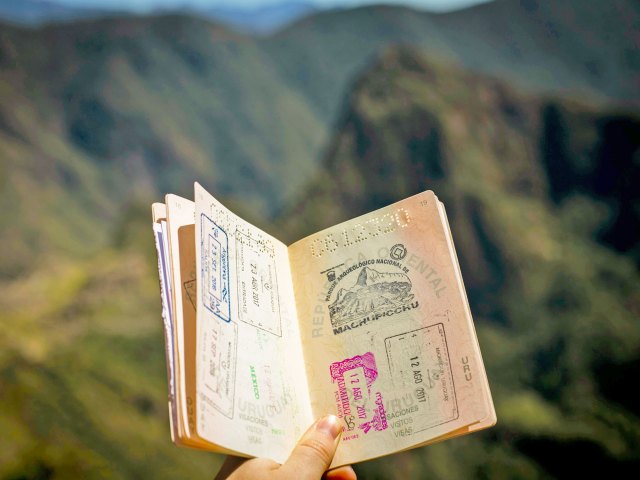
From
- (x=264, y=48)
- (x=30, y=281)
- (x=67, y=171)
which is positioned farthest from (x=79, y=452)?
(x=264, y=48)

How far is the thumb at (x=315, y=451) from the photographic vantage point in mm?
648

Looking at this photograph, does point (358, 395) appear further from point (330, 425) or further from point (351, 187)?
point (351, 187)

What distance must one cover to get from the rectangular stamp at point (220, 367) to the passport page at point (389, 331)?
14 cm

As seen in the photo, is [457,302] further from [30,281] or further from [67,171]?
[67,171]

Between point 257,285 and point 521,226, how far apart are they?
397 cm

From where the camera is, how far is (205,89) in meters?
9.39

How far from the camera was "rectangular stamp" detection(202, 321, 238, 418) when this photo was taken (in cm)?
62

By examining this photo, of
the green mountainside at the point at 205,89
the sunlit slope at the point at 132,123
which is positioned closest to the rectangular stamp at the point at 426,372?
the green mountainside at the point at 205,89

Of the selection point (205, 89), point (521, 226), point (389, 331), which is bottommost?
point (389, 331)

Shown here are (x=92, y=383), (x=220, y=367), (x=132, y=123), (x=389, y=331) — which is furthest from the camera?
(x=132, y=123)

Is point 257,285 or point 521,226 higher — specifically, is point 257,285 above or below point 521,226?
below

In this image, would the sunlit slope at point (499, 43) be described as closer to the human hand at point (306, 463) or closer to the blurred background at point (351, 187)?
the blurred background at point (351, 187)

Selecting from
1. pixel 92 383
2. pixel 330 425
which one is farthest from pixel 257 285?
pixel 92 383

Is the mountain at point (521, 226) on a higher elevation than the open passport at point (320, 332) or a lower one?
higher
